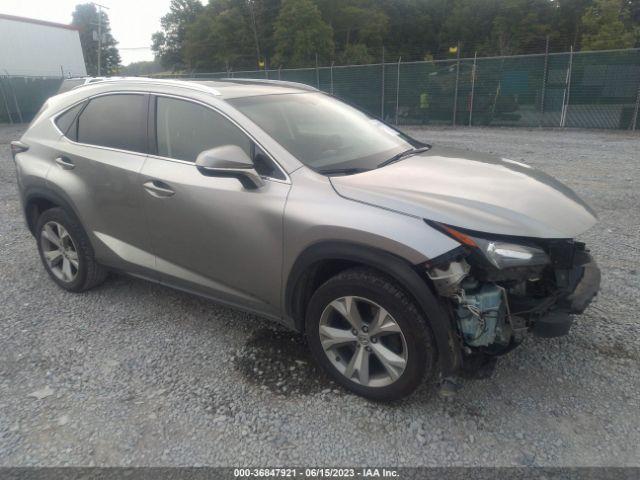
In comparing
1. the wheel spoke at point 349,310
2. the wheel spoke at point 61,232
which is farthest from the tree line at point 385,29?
the wheel spoke at point 349,310

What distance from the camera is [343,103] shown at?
4.03m

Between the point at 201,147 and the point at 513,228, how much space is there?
197 cm

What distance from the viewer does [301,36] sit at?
44500 millimetres

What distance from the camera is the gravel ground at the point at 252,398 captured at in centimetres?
235

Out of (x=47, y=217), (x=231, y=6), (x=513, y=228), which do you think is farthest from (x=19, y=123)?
(x=231, y=6)

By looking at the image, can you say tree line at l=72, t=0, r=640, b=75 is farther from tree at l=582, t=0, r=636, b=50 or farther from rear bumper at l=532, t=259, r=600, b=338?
rear bumper at l=532, t=259, r=600, b=338

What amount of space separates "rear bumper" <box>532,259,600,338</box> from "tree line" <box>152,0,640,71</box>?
37169 millimetres

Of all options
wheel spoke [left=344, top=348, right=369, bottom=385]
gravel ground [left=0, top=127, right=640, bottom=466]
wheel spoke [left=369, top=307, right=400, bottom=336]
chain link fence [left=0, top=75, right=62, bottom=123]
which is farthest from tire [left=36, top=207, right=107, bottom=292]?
chain link fence [left=0, top=75, right=62, bottom=123]

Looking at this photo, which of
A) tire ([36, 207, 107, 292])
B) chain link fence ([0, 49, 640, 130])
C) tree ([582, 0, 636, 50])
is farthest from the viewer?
tree ([582, 0, 636, 50])

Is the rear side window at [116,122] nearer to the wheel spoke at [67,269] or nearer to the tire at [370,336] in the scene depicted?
the wheel spoke at [67,269]

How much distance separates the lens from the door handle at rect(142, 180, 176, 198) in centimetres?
312

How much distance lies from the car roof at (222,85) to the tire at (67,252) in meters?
1.13

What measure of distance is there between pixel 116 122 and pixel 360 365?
2.50m

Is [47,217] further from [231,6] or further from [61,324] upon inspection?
[231,6]
